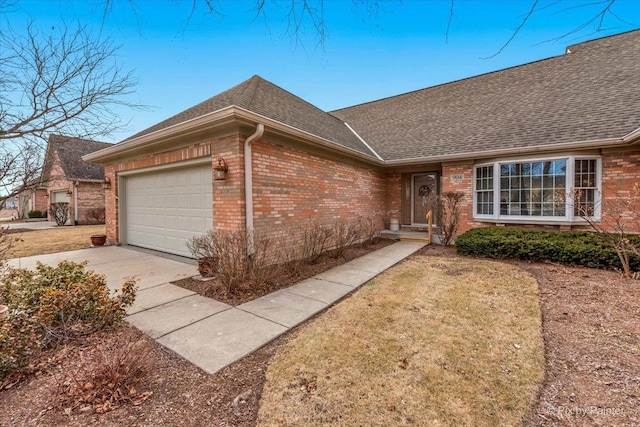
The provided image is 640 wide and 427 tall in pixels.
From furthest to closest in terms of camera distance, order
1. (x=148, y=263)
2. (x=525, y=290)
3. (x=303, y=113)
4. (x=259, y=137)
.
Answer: (x=303, y=113)
(x=148, y=263)
(x=259, y=137)
(x=525, y=290)

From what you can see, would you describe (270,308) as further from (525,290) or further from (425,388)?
(525,290)

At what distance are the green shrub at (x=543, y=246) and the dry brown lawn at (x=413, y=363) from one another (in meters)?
2.72

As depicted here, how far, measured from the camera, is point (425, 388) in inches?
92.3

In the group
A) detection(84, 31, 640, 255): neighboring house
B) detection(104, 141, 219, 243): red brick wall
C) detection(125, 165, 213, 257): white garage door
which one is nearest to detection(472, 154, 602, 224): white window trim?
detection(84, 31, 640, 255): neighboring house

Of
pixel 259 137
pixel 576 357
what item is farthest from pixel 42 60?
pixel 576 357

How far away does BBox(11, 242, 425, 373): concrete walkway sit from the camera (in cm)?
303

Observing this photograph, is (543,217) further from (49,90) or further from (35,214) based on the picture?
(35,214)

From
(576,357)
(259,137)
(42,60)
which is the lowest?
(576,357)

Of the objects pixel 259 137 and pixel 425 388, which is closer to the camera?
pixel 425 388

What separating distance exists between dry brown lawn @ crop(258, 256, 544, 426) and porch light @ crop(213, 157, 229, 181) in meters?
3.50

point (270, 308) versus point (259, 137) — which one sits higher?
point (259, 137)

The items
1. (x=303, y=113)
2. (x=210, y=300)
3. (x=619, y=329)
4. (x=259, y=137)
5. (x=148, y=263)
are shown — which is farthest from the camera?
(x=303, y=113)

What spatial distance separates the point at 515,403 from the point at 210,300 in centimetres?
402

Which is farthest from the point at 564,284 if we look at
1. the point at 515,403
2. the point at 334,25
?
the point at 334,25
